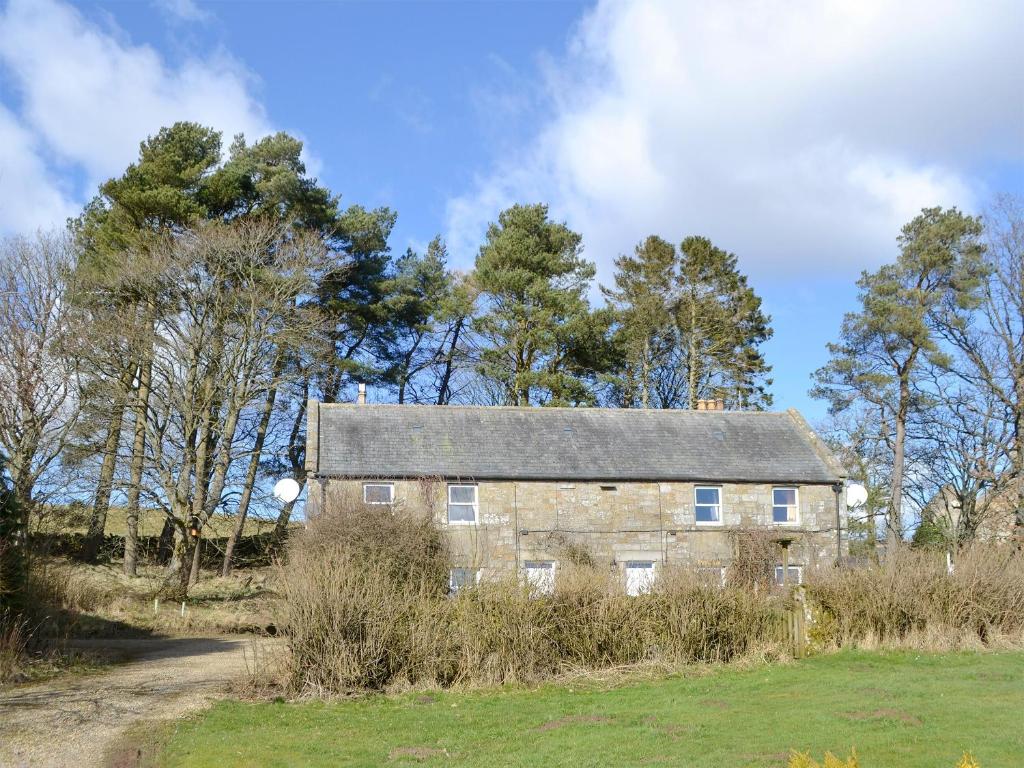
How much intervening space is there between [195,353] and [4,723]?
1899 cm

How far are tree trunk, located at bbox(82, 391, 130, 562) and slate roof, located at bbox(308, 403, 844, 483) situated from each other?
21.0 ft

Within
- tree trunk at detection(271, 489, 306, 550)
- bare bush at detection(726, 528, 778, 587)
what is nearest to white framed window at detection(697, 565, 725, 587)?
bare bush at detection(726, 528, 778, 587)

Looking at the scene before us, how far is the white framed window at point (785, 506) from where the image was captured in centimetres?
2978

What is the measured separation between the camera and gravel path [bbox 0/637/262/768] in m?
11.1

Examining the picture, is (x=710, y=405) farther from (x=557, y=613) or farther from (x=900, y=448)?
(x=557, y=613)

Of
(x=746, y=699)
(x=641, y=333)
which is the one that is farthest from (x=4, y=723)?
(x=641, y=333)

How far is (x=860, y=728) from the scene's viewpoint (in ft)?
36.7

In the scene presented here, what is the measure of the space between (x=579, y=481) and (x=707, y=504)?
428cm

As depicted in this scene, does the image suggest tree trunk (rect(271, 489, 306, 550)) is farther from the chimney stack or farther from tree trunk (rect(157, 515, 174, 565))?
the chimney stack

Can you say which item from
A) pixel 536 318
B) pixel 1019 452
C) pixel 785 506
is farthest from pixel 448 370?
pixel 1019 452

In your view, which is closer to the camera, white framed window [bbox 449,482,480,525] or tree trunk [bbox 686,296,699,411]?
white framed window [bbox 449,482,480,525]

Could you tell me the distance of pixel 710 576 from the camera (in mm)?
17719

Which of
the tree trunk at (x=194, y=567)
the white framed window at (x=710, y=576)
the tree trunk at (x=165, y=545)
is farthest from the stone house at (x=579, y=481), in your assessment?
the tree trunk at (x=165, y=545)

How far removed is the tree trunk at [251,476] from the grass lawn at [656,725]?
65.7ft
